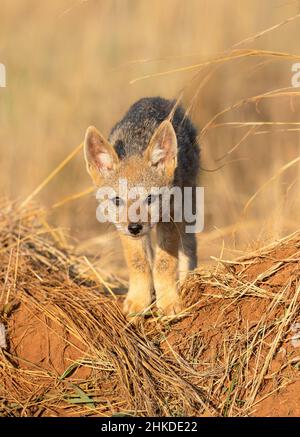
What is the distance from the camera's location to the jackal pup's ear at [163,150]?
604 centimetres

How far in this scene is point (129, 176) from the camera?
6.20 meters

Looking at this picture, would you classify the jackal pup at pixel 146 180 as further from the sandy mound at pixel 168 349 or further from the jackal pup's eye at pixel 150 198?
the sandy mound at pixel 168 349

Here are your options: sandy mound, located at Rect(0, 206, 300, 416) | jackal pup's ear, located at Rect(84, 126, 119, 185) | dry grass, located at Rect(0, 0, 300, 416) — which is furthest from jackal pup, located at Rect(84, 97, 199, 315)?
sandy mound, located at Rect(0, 206, 300, 416)

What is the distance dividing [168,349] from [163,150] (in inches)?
65.4

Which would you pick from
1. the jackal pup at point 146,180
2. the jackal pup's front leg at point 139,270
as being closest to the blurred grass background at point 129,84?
the jackal pup at point 146,180

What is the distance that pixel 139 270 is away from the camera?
6336 millimetres

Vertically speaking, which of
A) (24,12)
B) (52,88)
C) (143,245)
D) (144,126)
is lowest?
(143,245)

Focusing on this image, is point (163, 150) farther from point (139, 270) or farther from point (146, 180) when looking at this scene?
point (139, 270)

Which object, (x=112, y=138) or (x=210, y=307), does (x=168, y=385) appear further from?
(x=112, y=138)

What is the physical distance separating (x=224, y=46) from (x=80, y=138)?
2474 mm

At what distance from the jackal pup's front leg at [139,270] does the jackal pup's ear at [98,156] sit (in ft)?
1.78

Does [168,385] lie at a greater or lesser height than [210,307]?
lesser

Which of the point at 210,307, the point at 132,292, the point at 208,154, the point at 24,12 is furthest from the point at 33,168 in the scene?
the point at 210,307

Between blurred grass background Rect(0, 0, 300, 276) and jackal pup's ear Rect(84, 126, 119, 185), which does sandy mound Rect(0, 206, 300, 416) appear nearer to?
jackal pup's ear Rect(84, 126, 119, 185)
